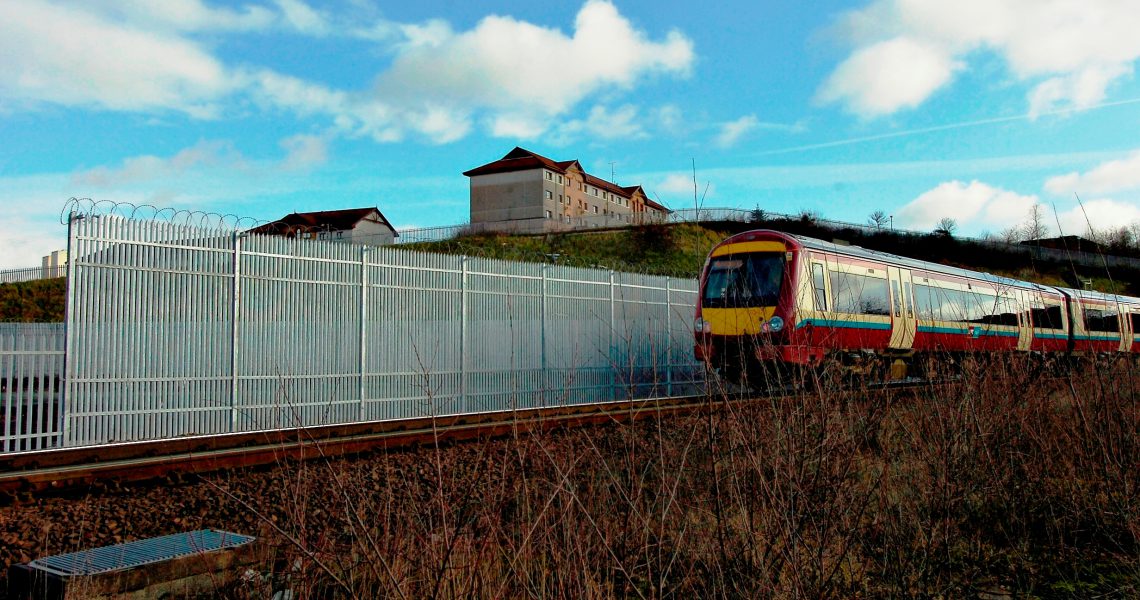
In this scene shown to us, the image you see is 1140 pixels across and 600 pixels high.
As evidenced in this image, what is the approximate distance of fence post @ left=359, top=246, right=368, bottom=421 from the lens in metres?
11.0

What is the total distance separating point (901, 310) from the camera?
14.4m

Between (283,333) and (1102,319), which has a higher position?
(1102,319)

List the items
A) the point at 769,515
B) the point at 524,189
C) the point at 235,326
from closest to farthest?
the point at 769,515
the point at 235,326
the point at 524,189

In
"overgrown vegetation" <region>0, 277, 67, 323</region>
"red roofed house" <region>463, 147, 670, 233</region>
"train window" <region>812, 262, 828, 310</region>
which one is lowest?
"train window" <region>812, 262, 828, 310</region>

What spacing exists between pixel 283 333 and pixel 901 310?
10.5 m

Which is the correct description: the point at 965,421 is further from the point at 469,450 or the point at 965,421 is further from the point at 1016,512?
the point at 469,450

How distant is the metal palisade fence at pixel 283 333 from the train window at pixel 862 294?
11.3ft

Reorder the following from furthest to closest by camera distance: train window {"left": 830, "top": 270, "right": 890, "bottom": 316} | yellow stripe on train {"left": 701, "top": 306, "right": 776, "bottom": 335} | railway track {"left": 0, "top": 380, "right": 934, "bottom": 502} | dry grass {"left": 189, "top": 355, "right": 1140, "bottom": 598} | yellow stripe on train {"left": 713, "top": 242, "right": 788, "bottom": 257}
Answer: train window {"left": 830, "top": 270, "right": 890, "bottom": 316} < yellow stripe on train {"left": 713, "top": 242, "right": 788, "bottom": 257} < yellow stripe on train {"left": 701, "top": 306, "right": 776, "bottom": 335} < railway track {"left": 0, "top": 380, "right": 934, "bottom": 502} < dry grass {"left": 189, "top": 355, "right": 1140, "bottom": 598}

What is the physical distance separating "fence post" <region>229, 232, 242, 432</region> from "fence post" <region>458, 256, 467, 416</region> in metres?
3.61

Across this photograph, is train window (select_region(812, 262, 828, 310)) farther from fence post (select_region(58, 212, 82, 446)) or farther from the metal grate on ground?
the metal grate on ground

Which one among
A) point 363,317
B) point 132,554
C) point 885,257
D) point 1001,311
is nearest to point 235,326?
point 363,317

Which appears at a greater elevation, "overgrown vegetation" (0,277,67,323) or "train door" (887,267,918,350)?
"overgrown vegetation" (0,277,67,323)

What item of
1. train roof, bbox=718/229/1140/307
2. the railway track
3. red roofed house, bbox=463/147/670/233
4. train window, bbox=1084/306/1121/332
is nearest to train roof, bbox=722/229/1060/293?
train roof, bbox=718/229/1140/307

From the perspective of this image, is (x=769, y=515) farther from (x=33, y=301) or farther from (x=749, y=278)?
(x=33, y=301)
